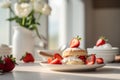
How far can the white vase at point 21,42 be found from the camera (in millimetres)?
1804

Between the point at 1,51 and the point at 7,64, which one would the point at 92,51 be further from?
the point at 7,64

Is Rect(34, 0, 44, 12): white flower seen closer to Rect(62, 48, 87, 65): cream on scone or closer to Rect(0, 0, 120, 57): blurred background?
Rect(62, 48, 87, 65): cream on scone

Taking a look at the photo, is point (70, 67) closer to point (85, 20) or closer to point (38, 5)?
point (38, 5)

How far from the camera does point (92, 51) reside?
1596 mm

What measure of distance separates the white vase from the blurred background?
1.29 metres

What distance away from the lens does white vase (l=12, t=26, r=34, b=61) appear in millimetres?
1804

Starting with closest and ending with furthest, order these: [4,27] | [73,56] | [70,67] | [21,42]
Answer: [70,67], [73,56], [21,42], [4,27]

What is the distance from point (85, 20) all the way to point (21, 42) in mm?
1567

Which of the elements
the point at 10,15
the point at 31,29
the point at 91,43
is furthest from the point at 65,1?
the point at 31,29

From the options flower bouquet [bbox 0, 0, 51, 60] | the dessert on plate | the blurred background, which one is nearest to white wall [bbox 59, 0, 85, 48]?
the blurred background

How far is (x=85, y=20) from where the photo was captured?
3.28m

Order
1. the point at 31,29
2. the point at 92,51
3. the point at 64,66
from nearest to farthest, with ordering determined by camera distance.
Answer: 1. the point at 64,66
2. the point at 92,51
3. the point at 31,29

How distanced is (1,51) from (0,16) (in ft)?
3.45

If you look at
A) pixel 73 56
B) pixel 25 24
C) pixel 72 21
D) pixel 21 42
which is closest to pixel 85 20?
pixel 72 21
